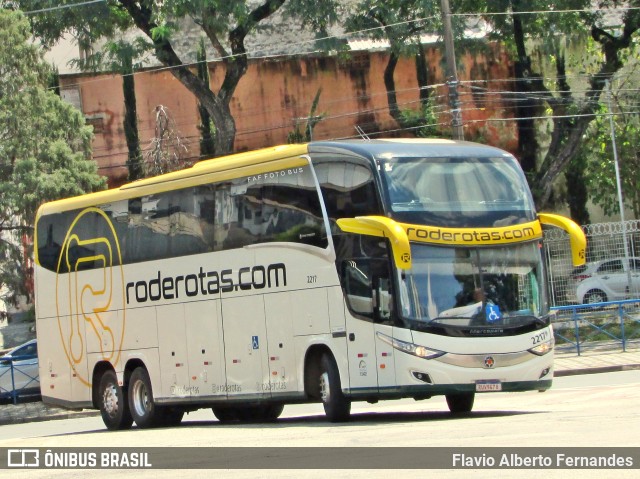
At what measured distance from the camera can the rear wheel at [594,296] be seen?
35.9 metres

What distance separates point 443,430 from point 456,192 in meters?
4.25

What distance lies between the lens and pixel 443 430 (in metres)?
15.0

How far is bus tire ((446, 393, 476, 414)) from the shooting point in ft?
62.2

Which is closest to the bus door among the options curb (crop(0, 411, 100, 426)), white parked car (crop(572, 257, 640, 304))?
curb (crop(0, 411, 100, 426))

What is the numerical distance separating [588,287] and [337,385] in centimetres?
1892

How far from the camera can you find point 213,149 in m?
48.1

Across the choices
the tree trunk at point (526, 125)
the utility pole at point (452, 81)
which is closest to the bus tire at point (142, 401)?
the utility pole at point (452, 81)

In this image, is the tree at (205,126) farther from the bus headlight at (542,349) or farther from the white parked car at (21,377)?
the bus headlight at (542,349)

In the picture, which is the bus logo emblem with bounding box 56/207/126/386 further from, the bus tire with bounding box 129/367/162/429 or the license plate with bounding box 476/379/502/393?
the license plate with bounding box 476/379/502/393

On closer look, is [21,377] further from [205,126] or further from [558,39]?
[558,39]

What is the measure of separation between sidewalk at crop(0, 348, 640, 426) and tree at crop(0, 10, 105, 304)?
619 cm

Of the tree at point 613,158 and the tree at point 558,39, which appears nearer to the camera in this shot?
the tree at point 558,39

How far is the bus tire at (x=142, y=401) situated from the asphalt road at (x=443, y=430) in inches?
37.0

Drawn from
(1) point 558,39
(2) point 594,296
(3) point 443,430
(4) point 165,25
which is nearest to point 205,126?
(4) point 165,25
